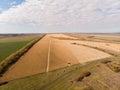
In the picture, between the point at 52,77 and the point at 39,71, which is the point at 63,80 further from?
the point at 39,71

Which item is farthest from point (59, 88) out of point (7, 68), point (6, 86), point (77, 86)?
point (7, 68)

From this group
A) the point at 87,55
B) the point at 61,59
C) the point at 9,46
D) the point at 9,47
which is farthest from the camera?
the point at 9,46

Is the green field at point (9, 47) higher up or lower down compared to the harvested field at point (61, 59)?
lower down

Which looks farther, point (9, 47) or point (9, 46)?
point (9, 46)

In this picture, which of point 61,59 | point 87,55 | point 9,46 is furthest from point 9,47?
point 87,55

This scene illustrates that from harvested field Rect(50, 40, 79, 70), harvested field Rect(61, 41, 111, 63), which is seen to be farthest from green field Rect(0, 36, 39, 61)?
harvested field Rect(61, 41, 111, 63)

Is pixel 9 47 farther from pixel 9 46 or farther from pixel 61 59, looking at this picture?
pixel 61 59

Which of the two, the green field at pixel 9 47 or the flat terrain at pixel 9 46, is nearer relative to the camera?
the green field at pixel 9 47

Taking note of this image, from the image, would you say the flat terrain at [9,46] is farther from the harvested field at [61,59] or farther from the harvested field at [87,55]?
the harvested field at [87,55]

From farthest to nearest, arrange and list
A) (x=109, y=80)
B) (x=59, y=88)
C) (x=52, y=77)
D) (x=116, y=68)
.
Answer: (x=116, y=68)
(x=52, y=77)
(x=109, y=80)
(x=59, y=88)

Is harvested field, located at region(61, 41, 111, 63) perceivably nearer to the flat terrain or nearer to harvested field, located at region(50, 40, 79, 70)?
harvested field, located at region(50, 40, 79, 70)

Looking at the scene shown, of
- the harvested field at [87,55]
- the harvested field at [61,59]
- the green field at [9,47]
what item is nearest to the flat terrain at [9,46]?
the green field at [9,47]
